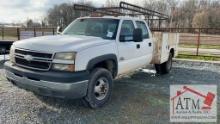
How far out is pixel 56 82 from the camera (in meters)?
3.80

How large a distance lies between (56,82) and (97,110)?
1077 millimetres

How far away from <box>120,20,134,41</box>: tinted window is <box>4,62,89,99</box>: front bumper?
1625 mm

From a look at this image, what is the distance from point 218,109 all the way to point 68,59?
3.10 metres

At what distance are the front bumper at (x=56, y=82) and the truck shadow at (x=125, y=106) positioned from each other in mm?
448

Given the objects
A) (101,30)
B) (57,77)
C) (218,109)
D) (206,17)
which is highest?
(206,17)

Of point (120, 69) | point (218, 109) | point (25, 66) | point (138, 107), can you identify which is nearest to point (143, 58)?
point (120, 69)

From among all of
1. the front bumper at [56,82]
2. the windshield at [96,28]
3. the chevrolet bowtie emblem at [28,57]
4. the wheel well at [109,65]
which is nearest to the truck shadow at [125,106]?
the front bumper at [56,82]

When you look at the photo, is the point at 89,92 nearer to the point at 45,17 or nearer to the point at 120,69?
the point at 120,69

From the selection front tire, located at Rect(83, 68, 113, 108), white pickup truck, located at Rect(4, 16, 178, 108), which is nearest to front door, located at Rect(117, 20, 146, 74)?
white pickup truck, located at Rect(4, 16, 178, 108)

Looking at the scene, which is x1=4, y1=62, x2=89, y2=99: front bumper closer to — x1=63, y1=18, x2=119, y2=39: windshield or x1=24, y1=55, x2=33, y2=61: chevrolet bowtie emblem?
x1=24, y1=55, x2=33, y2=61: chevrolet bowtie emblem

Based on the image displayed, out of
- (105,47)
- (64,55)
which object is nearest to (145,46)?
(105,47)

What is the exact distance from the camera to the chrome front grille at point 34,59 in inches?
155

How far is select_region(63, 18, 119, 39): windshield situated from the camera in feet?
16.6

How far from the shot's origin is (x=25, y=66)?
418 cm
